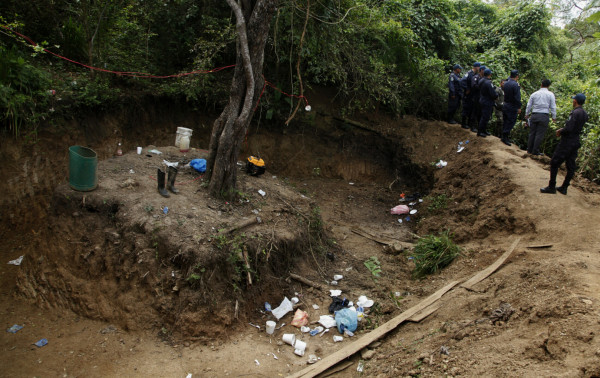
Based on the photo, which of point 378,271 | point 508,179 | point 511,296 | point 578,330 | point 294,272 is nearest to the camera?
point 578,330

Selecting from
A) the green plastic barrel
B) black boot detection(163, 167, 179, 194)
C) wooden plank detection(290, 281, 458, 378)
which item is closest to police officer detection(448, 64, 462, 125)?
wooden plank detection(290, 281, 458, 378)

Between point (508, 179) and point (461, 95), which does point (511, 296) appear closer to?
point (508, 179)

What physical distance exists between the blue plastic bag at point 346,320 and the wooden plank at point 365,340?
368mm

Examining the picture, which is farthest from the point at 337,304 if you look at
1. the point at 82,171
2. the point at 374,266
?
the point at 82,171

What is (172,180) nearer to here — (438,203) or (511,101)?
(438,203)

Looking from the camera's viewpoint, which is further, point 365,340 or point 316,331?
point 316,331

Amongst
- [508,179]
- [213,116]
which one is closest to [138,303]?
[213,116]

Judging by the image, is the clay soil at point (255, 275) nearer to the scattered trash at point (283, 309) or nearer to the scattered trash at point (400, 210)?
the scattered trash at point (283, 309)

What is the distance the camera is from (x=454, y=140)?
30.3 ft

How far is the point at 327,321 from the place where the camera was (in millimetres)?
5305

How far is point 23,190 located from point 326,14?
6.40 meters

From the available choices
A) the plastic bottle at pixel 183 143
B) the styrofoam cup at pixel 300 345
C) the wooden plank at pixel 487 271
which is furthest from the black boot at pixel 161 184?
the wooden plank at pixel 487 271

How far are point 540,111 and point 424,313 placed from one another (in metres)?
5.35

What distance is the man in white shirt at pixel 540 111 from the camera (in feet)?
25.8
